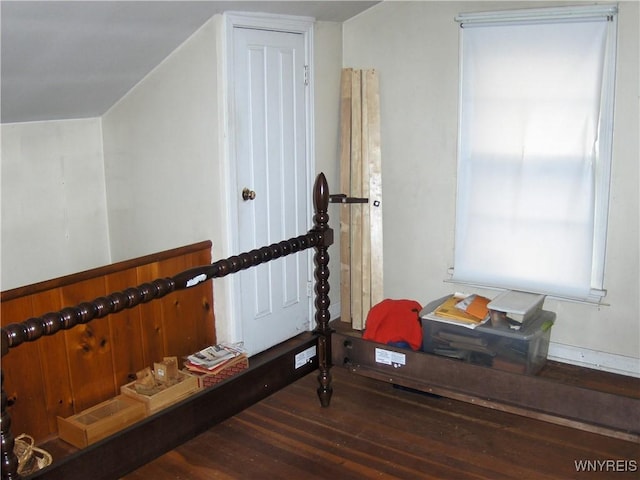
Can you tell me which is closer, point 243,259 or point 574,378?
point 243,259

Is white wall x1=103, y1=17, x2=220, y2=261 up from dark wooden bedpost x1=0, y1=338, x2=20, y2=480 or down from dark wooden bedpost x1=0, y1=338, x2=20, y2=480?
up

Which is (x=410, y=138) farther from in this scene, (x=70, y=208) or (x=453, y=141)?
(x=70, y=208)

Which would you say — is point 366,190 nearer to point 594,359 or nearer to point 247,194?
point 247,194

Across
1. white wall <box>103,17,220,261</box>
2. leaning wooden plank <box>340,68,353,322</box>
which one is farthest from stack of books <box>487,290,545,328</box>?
white wall <box>103,17,220,261</box>

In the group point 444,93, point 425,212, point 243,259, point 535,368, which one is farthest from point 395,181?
point 243,259

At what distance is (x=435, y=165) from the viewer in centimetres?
437

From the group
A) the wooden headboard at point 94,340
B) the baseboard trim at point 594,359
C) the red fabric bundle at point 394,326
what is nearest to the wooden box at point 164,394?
the wooden headboard at point 94,340

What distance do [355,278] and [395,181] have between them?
733mm

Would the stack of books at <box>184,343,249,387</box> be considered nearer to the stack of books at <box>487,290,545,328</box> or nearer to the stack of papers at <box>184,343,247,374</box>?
the stack of papers at <box>184,343,247,374</box>

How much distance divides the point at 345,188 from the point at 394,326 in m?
1.31

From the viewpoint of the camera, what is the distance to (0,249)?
3.89 m

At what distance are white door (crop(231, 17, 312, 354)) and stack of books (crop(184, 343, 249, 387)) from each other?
252 mm

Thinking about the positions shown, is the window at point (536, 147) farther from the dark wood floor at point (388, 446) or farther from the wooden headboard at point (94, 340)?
the wooden headboard at point (94, 340)

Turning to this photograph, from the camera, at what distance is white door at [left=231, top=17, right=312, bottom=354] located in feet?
12.8
